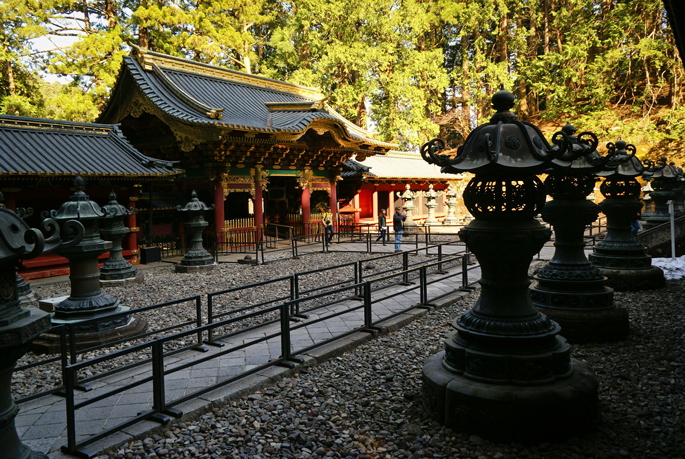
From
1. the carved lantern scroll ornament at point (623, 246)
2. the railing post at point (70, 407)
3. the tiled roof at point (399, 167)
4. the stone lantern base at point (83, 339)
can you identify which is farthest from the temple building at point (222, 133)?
the railing post at point (70, 407)

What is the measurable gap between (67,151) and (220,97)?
24.1 feet

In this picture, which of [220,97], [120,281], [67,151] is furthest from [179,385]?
[220,97]

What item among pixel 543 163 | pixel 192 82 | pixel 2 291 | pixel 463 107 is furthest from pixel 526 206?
pixel 463 107

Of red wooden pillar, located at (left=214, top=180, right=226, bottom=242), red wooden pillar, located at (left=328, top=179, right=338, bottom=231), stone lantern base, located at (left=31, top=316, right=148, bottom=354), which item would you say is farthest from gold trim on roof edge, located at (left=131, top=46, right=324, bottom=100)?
stone lantern base, located at (left=31, top=316, right=148, bottom=354)

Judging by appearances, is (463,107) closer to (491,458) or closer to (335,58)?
(335,58)

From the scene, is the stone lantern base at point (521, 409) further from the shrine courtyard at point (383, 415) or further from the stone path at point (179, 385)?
the stone path at point (179, 385)

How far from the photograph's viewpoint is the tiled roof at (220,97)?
48.3 feet

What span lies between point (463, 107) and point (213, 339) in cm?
3063

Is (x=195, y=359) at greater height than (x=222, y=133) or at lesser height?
lesser

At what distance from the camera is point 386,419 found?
403 cm

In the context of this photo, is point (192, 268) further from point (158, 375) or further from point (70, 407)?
point (70, 407)

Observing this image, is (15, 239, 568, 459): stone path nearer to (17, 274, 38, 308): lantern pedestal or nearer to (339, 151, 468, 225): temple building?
(17, 274, 38, 308): lantern pedestal

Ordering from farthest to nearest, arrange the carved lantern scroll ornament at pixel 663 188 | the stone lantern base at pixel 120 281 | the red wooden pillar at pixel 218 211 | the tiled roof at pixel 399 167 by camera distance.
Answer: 1. the tiled roof at pixel 399 167
2. the red wooden pillar at pixel 218 211
3. the carved lantern scroll ornament at pixel 663 188
4. the stone lantern base at pixel 120 281

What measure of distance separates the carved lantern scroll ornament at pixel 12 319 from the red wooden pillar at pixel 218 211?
13.3 meters
